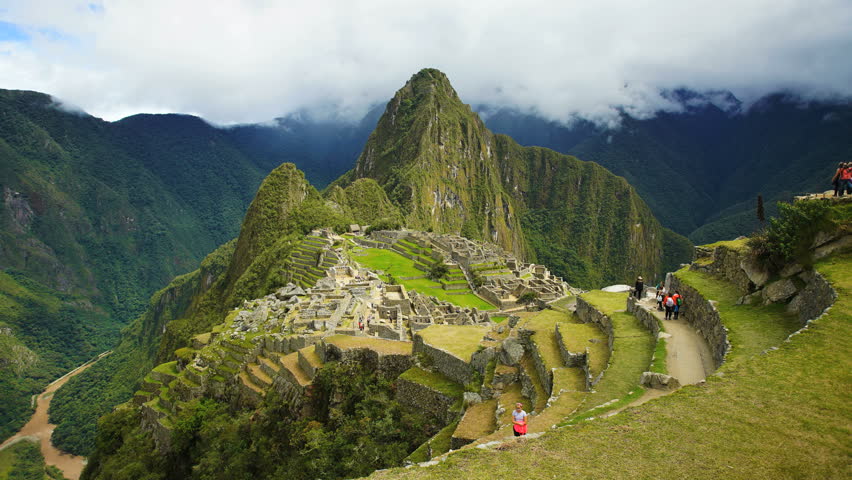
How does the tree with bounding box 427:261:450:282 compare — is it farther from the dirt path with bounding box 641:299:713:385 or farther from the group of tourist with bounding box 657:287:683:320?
the dirt path with bounding box 641:299:713:385

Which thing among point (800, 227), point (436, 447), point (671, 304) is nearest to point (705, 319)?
point (671, 304)

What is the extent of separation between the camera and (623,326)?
1569 cm

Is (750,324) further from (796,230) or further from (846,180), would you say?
(846,180)

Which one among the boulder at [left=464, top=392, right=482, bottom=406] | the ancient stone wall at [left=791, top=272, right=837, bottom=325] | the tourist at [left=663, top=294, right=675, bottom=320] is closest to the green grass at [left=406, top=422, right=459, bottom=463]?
the boulder at [left=464, top=392, right=482, bottom=406]

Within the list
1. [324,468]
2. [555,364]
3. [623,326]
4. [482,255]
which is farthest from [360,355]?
[482,255]

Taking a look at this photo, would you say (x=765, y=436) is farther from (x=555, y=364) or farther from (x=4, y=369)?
(x=4, y=369)

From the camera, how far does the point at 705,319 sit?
1370cm

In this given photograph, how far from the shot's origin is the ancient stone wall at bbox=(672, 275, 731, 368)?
455 inches

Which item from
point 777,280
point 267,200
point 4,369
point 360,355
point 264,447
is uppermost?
point 267,200

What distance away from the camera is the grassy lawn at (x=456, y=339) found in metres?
16.9

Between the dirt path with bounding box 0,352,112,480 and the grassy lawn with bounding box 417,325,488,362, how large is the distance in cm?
6986

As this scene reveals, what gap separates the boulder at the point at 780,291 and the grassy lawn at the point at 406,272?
41.7 metres

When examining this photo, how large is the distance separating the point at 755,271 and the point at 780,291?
1.27 metres

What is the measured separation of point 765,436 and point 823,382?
194cm
